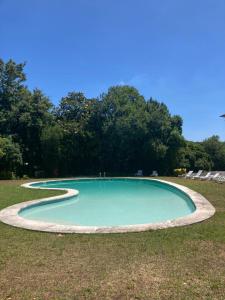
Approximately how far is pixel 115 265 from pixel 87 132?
2440 centimetres

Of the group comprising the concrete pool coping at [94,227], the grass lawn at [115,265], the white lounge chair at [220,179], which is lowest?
the grass lawn at [115,265]

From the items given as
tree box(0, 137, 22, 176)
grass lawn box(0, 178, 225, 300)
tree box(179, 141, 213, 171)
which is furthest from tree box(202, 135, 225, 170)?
grass lawn box(0, 178, 225, 300)

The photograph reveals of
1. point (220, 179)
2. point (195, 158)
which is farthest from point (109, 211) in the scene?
point (195, 158)

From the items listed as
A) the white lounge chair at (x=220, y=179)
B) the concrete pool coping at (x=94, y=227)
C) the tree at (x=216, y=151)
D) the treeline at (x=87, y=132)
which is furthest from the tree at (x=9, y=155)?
the tree at (x=216, y=151)

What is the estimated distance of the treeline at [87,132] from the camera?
27344 millimetres

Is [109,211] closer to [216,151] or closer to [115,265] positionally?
[115,265]

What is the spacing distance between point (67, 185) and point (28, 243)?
1612 cm

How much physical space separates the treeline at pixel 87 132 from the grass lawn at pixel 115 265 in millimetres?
20227

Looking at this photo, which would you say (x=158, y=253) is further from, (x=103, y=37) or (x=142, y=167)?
(x=142, y=167)

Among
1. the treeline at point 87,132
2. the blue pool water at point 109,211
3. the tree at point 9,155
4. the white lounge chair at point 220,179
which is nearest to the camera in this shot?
the blue pool water at point 109,211

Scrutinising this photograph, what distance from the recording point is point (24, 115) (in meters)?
27.0

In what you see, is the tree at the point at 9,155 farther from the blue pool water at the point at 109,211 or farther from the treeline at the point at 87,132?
the blue pool water at the point at 109,211

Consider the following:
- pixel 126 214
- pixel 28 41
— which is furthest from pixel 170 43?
pixel 126 214

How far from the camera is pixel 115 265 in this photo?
472 cm
